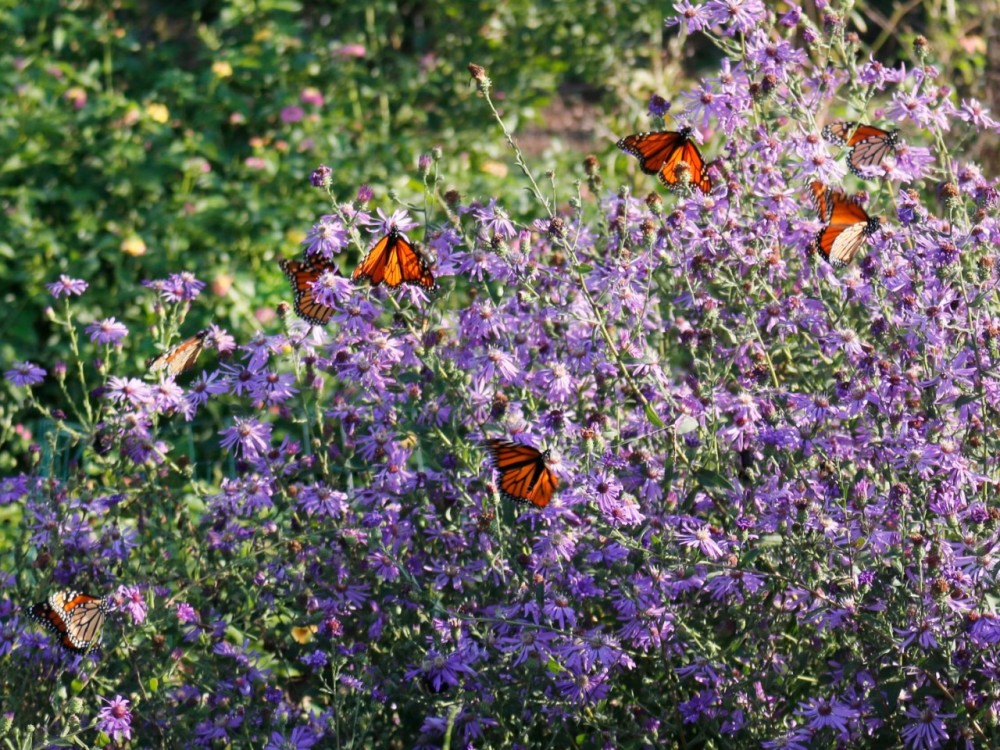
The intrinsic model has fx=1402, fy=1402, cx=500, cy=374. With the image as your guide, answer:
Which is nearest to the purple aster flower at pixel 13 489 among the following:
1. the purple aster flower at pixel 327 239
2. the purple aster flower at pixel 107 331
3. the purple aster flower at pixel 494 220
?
the purple aster flower at pixel 107 331

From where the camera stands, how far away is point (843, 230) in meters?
2.89

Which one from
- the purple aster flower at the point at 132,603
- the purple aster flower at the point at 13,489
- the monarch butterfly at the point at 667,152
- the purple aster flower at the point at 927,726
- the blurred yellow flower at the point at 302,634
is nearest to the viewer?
the purple aster flower at the point at 927,726

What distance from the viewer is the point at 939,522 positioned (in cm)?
271

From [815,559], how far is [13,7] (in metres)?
5.49

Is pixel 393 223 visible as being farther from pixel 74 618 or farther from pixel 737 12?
pixel 74 618

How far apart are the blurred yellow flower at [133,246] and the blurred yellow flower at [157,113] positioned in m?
0.71

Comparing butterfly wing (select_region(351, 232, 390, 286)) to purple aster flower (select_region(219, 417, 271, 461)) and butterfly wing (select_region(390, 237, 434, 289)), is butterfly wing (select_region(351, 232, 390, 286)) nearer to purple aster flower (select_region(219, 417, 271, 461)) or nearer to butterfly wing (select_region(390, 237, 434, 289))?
butterfly wing (select_region(390, 237, 434, 289))

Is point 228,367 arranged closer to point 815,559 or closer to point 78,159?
point 815,559

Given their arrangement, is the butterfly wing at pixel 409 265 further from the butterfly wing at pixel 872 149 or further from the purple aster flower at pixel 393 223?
the butterfly wing at pixel 872 149

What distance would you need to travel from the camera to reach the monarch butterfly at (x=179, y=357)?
10.8 ft

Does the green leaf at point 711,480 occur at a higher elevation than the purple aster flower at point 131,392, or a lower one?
higher

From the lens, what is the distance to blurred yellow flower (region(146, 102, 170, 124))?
6320 mm

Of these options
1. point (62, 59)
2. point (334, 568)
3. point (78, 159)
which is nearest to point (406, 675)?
point (334, 568)

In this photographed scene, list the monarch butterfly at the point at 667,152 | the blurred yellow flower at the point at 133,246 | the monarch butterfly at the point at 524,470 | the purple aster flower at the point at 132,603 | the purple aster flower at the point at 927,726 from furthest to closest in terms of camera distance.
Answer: the blurred yellow flower at the point at 133,246 → the monarch butterfly at the point at 667,152 → the purple aster flower at the point at 132,603 → the monarch butterfly at the point at 524,470 → the purple aster flower at the point at 927,726
